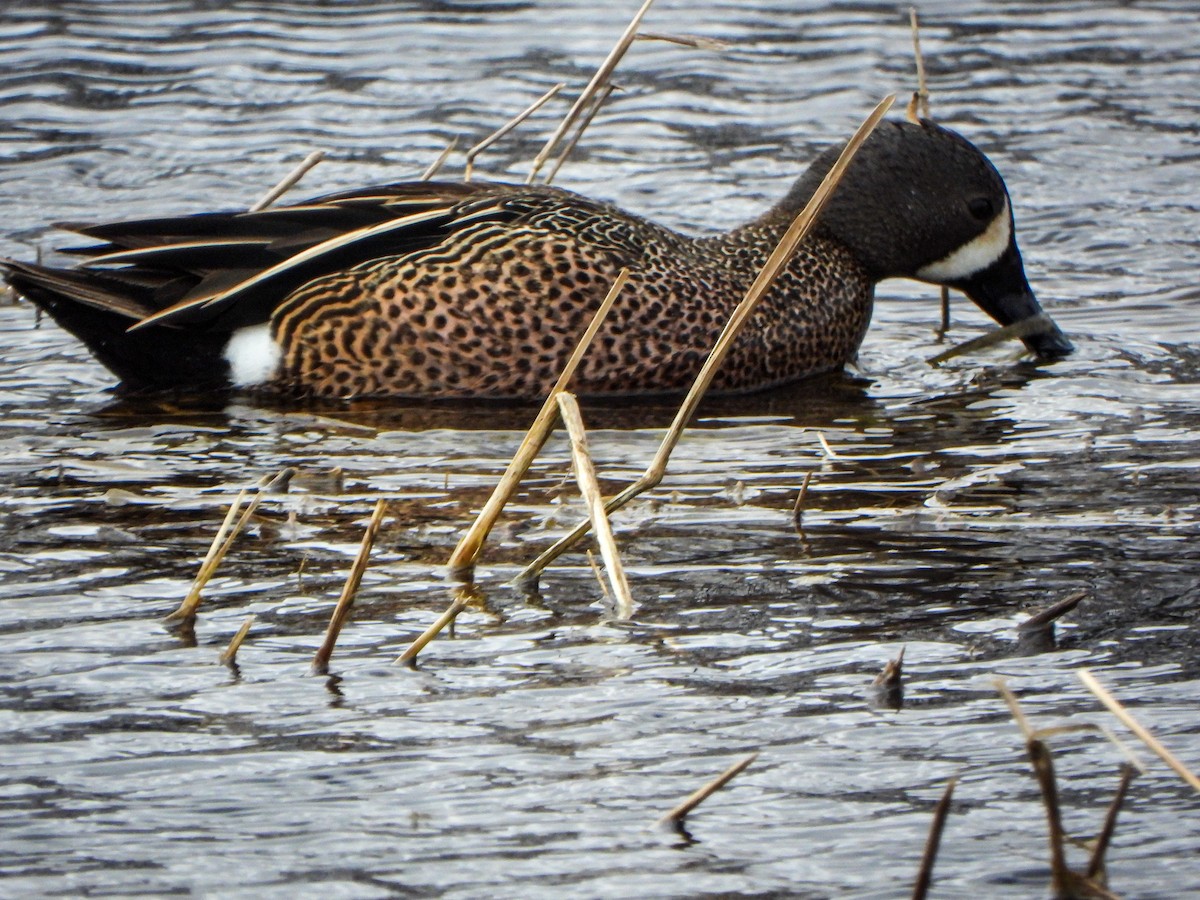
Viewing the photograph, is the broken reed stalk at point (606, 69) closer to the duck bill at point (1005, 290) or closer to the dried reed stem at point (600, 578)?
the duck bill at point (1005, 290)

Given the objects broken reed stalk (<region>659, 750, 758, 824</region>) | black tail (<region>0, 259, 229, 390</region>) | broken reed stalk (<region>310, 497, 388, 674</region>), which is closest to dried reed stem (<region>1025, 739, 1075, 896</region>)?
broken reed stalk (<region>659, 750, 758, 824</region>)

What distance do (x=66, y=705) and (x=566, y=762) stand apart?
0.94 m

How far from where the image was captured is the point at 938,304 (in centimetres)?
835

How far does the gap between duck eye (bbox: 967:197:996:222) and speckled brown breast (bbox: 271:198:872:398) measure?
127 centimetres

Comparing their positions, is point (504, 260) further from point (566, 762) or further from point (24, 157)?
point (24, 157)

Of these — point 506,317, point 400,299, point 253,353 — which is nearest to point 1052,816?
point 506,317

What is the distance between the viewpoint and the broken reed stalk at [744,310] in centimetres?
388

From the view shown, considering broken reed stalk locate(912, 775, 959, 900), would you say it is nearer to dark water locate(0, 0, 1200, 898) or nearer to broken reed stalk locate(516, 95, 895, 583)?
dark water locate(0, 0, 1200, 898)

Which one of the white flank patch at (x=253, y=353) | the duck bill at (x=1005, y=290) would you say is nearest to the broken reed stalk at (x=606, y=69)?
the white flank patch at (x=253, y=353)

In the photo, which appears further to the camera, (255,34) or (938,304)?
(255,34)

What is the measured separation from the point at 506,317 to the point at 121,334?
4.02 feet

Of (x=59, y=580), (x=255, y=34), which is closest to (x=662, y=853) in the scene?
(x=59, y=580)

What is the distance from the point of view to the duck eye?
7.57m

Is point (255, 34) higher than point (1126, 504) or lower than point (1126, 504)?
higher
